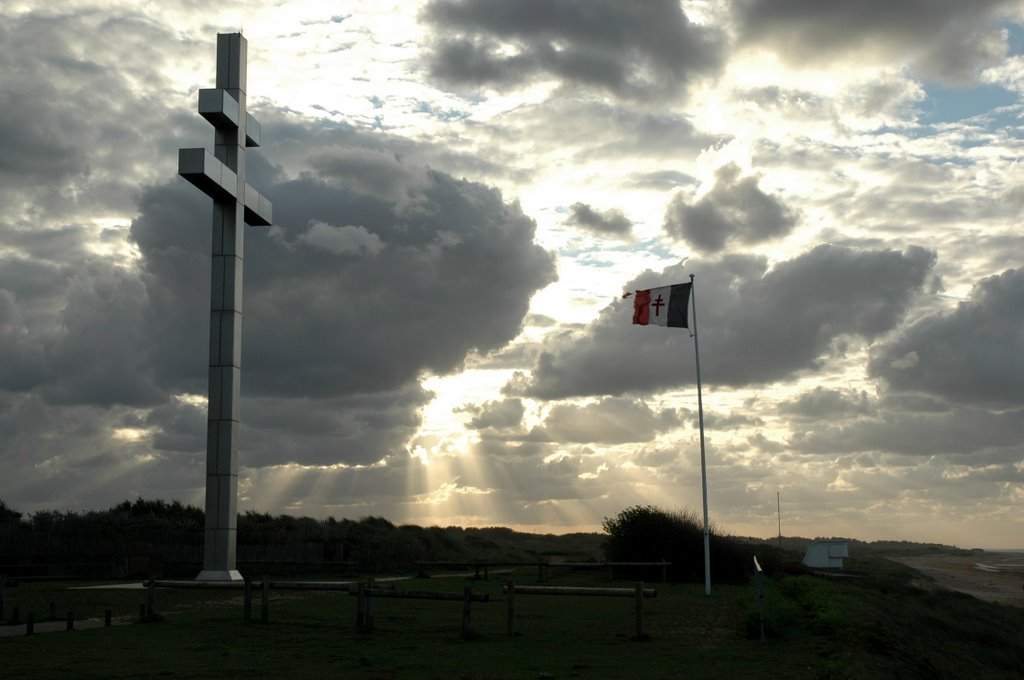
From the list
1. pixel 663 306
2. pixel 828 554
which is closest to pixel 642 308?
pixel 663 306

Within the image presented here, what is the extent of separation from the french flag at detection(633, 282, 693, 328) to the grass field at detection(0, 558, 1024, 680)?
7838mm

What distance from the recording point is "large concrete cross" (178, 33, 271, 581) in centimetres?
3030

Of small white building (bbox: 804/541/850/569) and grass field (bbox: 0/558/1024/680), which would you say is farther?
small white building (bbox: 804/541/850/569)

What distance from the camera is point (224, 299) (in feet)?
101

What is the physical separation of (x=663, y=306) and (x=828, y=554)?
22.9 meters

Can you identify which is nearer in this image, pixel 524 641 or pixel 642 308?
pixel 524 641

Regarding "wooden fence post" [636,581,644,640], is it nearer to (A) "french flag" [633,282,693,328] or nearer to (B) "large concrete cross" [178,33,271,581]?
(A) "french flag" [633,282,693,328]

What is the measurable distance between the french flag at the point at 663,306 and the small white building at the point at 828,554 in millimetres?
21884

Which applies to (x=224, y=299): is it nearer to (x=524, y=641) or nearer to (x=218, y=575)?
(x=218, y=575)

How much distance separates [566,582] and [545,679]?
→ 2241cm

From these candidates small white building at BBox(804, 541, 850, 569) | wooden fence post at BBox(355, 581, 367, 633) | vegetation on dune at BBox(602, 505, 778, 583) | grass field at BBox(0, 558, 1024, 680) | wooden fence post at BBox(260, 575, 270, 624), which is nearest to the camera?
grass field at BBox(0, 558, 1024, 680)

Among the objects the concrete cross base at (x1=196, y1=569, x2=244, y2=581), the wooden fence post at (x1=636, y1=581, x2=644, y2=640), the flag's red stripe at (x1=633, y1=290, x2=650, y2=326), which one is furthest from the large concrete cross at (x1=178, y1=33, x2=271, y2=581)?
the wooden fence post at (x1=636, y1=581, x2=644, y2=640)

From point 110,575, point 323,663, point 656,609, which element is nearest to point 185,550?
point 110,575

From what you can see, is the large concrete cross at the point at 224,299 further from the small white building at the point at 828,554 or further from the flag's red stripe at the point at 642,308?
the small white building at the point at 828,554
